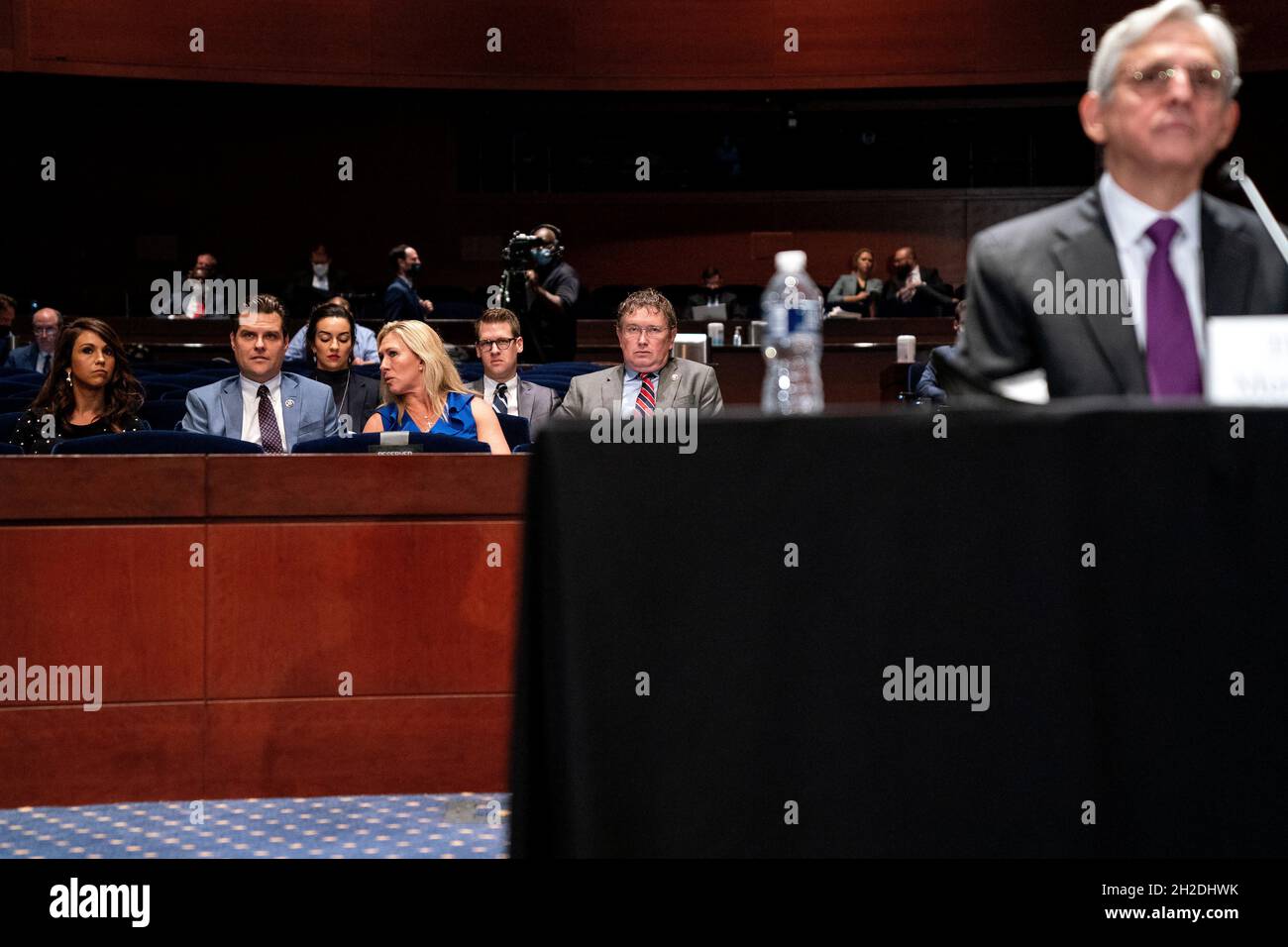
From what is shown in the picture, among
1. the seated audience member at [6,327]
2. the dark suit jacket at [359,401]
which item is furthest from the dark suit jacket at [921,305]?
the dark suit jacket at [359,401]

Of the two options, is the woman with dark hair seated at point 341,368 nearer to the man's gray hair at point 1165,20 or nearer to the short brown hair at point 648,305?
the short brown hair at point 648,305

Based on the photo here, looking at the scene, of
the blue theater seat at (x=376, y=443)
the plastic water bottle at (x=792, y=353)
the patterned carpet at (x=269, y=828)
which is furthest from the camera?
the blue theater seat at (x=376, y=443)

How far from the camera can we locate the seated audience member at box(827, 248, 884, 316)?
12898mm

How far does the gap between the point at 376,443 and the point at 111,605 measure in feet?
2.83

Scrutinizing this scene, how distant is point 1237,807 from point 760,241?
14.2 m

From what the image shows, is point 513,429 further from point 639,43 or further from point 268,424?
point 639,43

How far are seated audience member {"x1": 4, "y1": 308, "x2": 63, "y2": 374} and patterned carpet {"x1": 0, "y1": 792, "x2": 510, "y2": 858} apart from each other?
6.90 m

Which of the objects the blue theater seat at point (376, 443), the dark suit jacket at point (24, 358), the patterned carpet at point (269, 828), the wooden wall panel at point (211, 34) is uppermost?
the wooden wall panel at point (211, 34)

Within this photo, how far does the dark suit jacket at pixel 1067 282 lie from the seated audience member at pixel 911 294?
1054 cm

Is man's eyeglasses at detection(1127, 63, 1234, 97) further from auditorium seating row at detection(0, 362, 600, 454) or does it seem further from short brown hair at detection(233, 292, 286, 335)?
short brown hair at detection(233, 292, 286, 335)

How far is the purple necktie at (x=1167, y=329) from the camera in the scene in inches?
76.4

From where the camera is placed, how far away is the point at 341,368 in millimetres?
6504

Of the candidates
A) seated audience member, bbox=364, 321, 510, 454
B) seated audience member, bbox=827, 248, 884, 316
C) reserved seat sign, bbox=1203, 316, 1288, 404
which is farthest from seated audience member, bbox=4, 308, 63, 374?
reserved seat sign, bbox=1203, 316, 1288, 404

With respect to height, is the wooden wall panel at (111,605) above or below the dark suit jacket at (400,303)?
below
